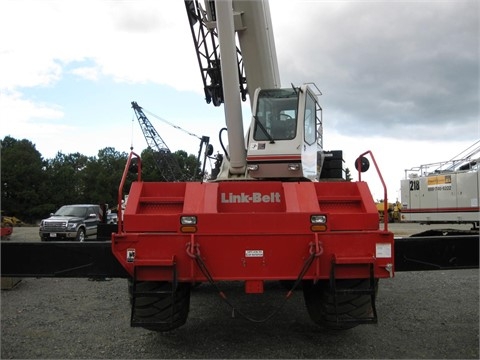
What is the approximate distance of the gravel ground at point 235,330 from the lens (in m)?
4.66

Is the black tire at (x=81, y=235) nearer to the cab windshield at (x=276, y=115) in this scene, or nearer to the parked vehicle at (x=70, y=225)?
the parked vehicle at (x=70, y=225)

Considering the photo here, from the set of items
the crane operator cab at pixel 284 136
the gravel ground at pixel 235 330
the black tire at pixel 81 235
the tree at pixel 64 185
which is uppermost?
the tree at pixel 64 185

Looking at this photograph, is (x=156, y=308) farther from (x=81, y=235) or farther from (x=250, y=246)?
(x=81, y=235)

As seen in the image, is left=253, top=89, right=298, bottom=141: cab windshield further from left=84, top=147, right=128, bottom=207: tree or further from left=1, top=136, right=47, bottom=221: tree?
left=84, top=147, right=128, bottom=207: tree

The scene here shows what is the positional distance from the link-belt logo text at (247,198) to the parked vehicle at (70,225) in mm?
15921

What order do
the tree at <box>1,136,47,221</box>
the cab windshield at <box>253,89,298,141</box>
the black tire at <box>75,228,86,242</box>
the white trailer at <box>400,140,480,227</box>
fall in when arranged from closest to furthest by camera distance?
1. the cab windshield at <box>253,89,298,141</box>
2. the white trailer at <box>400,140,480,227</box>
3. the black tire at <box>75,228,86,242</box>
4. the tree at <box>1,136,47,221</box>

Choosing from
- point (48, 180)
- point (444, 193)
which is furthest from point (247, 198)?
point (48, 180)

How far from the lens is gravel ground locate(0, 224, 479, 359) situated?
15.3ft

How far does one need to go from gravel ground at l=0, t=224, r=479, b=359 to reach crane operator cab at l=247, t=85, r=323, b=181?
1994 millimetres

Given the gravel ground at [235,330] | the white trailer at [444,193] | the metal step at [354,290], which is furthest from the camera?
the white trailer at [444,193]

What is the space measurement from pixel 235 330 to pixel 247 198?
169cm

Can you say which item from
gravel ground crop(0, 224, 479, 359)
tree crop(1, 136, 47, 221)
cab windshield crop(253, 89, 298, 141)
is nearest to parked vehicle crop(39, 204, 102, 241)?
gravel ground crop(0, 224, 479, 359)

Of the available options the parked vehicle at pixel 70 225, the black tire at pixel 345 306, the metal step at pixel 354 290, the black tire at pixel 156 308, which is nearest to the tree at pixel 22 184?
the parked vehicle at pixel 70 225

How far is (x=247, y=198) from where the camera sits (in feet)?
16.0
